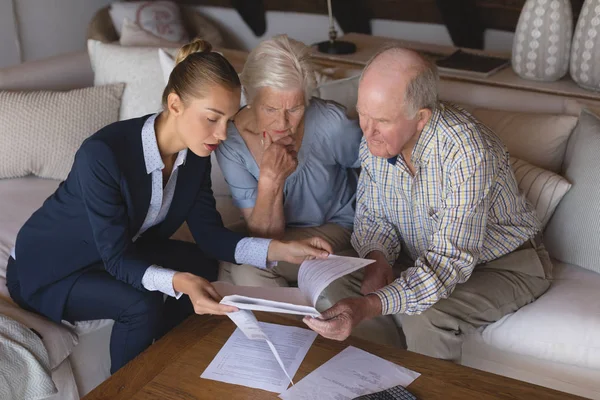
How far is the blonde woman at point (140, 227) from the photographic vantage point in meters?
1.67

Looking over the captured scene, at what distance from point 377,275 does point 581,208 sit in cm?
65

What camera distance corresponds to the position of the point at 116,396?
1.44 metres

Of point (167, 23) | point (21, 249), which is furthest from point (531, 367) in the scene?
point (167, 23)

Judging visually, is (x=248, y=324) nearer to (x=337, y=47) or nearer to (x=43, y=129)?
(x=43, y=129)

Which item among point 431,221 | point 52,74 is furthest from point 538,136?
point 52,74

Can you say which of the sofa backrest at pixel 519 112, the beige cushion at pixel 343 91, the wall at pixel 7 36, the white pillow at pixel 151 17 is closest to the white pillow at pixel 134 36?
the white pillow at pixel 151 17

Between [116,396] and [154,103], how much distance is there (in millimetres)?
1437

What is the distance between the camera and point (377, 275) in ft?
6.10

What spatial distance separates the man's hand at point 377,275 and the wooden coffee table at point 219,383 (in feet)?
0.86

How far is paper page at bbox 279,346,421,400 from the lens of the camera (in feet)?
4.68

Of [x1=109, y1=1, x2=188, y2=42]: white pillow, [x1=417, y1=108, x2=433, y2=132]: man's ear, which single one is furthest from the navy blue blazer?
[x1=109, y1=1, x2=188, y2=42]: white pillow

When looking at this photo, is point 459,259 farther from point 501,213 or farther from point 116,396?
point 116,396

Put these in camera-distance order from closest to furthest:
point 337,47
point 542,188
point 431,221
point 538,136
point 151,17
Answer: point 431,221 < point 542,188 < point 538,136 < point 337,47 < point 151,17

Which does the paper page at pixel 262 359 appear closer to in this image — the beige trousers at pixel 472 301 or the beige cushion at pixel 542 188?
the beige trousers at pixel 472 301
